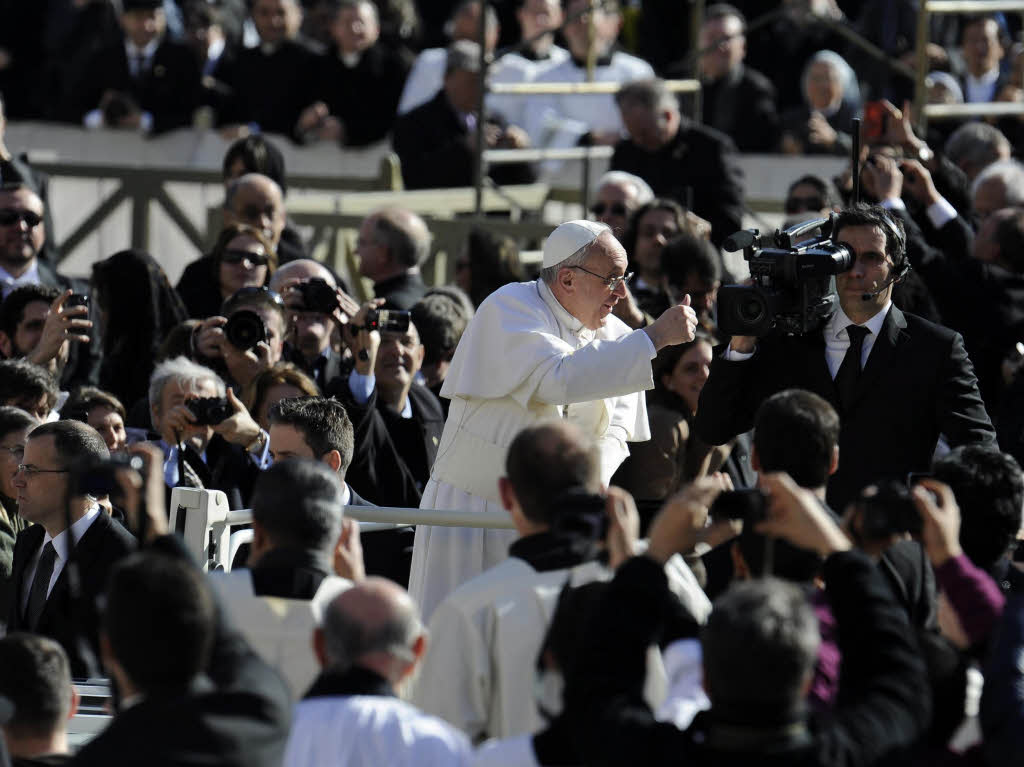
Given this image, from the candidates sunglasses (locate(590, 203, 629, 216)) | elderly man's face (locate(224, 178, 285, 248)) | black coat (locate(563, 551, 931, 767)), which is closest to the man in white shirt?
sunglasses (locate(590, 203, 629, 216))

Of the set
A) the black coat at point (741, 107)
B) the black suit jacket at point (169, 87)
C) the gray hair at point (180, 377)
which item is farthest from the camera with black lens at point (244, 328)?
the black suit jacket at point (169, 87)

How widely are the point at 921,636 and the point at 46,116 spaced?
12.0 metres

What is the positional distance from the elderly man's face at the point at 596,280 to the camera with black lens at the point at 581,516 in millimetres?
2142

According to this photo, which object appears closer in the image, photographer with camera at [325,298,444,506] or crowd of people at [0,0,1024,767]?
crowd of people at [0,0,1024,767]

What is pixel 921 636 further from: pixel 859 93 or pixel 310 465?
pixel 859 93

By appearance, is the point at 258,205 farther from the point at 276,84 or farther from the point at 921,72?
the point at 276,84

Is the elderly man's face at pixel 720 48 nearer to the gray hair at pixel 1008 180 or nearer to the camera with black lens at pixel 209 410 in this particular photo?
the gray hair at pixel 1008 180

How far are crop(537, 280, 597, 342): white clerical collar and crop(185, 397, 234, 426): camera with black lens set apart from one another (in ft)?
4.09

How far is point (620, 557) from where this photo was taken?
4.04m

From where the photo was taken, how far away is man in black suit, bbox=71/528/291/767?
3.62m

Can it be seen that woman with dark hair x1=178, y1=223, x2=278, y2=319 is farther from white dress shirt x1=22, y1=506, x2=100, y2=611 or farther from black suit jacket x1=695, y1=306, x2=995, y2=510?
black suit jacket x1=695, y1=306, x2=995, y2=510

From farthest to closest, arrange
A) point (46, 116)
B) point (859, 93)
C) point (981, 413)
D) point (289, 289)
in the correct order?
1. point (46, 116)
2. point (859, 93)
3. point (289, 289)
4. point (981, 413)

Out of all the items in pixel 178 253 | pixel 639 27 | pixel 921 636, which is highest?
pixel 921 636

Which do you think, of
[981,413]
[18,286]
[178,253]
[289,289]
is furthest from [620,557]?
[178,253]
